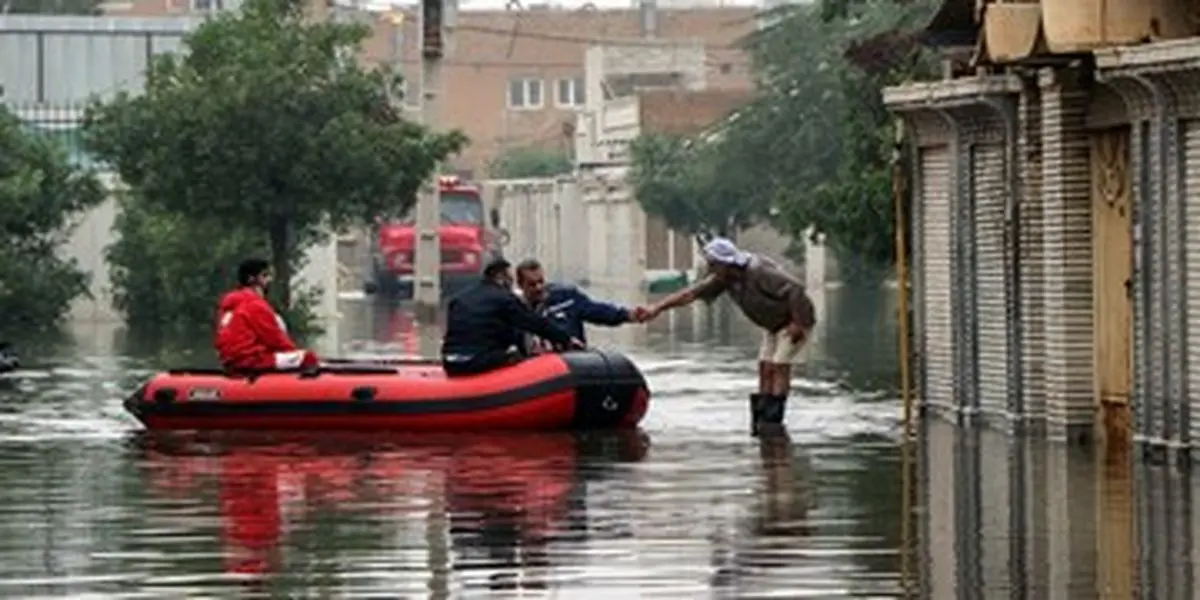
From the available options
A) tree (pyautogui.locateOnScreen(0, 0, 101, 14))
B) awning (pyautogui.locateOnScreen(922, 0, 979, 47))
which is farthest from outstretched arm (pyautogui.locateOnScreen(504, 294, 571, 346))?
tree (pyautogui.locateOnScreen(0, 0, 101, 14))

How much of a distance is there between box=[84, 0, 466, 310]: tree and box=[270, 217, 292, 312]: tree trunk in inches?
0.8

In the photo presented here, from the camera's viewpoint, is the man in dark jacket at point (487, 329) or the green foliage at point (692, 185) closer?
the man in dark jacket at point (487, 329)

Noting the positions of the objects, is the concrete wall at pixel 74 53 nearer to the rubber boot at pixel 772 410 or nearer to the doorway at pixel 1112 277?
the rubber boot at pixel 772 410

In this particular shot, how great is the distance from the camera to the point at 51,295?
65.9 m

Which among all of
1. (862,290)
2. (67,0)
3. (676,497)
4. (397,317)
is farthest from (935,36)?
(67,0)

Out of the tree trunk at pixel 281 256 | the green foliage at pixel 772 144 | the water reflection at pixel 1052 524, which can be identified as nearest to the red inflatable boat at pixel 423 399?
the water reflection at pixel 1052 524

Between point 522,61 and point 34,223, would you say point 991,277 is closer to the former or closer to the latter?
point 34,223

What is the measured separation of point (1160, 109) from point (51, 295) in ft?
133

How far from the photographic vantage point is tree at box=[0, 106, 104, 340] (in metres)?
64.1

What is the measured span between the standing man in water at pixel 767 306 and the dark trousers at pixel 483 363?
1414 mm

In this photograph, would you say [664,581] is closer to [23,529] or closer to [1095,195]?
[23,529]

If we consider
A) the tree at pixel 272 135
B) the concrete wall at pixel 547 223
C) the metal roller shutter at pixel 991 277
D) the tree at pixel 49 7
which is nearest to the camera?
the metal roller shutter at pixel 991 277

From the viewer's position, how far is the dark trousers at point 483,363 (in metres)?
32.4

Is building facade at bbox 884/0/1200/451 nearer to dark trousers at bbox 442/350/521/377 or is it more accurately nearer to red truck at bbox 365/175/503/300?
dark trousers at bbox 442/350/521/377
